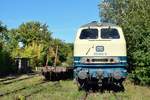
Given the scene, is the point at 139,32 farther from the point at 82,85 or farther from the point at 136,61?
the point at 82,85

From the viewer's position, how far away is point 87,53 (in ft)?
63.1

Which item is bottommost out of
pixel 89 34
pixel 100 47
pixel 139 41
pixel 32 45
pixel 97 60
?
pixel 97 60

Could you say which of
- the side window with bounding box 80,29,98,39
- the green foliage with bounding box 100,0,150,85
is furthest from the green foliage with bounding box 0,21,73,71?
the side window with bounding box 80,29,98,39

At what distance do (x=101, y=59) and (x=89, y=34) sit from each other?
4.65 feet

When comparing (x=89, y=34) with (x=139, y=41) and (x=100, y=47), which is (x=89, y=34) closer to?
(x=100, y=47)

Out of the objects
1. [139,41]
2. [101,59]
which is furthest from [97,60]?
[139,41]

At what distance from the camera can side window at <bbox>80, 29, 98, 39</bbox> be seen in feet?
64.8

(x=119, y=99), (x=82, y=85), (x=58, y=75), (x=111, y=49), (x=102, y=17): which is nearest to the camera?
(x=119, y=99)

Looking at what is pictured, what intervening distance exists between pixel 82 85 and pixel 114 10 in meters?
19.3

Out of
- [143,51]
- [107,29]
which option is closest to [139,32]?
[143,51]

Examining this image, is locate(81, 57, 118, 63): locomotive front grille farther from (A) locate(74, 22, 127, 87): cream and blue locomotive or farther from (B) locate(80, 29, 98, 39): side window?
(B) locate(80, 29, 98, 39): side window

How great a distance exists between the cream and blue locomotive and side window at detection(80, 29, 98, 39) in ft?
0.30

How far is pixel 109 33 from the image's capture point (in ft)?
64.8

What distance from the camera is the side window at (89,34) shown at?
19.8 meters
